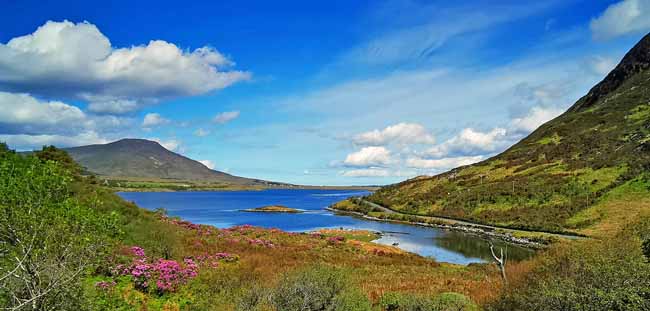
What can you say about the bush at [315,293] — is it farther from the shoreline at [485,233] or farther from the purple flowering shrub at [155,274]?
the shoreline at [485,233]

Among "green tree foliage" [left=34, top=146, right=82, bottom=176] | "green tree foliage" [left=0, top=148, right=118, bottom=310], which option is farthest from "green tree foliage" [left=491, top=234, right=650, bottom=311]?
"green tree foliage" [left=34, top=146, right=82, bottom=176]

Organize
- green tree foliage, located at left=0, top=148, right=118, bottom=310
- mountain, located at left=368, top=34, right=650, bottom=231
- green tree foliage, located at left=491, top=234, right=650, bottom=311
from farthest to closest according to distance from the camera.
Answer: mountain, located at left=368, top=34, right=650, bottom=231
green tree foliage, located at left=491, top=234, right=650, bottom=311
green tree foliage, located at left=0, top=148, right=118, bottom=310

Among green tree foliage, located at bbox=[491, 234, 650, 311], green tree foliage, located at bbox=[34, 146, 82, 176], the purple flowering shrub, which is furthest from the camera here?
green tree foliage, located at bbox=[34, 146, 82, 176]

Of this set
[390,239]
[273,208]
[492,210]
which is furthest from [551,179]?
[273,208]

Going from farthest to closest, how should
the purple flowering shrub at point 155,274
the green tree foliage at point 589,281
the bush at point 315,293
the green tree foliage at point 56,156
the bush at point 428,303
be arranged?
the green tree foliage at point 56,156, the purple flowering shrub at point 155,274, the bush at point 428,303, the bush at point 315,293, the green tree foliage at point 589,281

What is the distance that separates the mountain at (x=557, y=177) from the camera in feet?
241

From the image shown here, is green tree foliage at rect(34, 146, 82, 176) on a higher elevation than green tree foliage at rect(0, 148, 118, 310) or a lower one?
higher

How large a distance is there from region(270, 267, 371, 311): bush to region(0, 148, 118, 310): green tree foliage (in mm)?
5969

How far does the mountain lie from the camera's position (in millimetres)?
73500

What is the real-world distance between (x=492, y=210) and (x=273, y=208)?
72.3 meters

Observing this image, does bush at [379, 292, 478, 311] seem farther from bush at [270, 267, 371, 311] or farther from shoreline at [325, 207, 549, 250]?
shoreline at [325, 207, 549, 250]

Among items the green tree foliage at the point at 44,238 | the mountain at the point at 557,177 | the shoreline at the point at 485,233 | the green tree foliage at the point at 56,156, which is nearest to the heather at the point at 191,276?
the green tree foliage at the point at 44,238

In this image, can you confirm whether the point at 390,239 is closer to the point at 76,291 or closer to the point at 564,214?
the point at 564,214

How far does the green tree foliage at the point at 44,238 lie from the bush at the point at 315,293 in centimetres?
597
